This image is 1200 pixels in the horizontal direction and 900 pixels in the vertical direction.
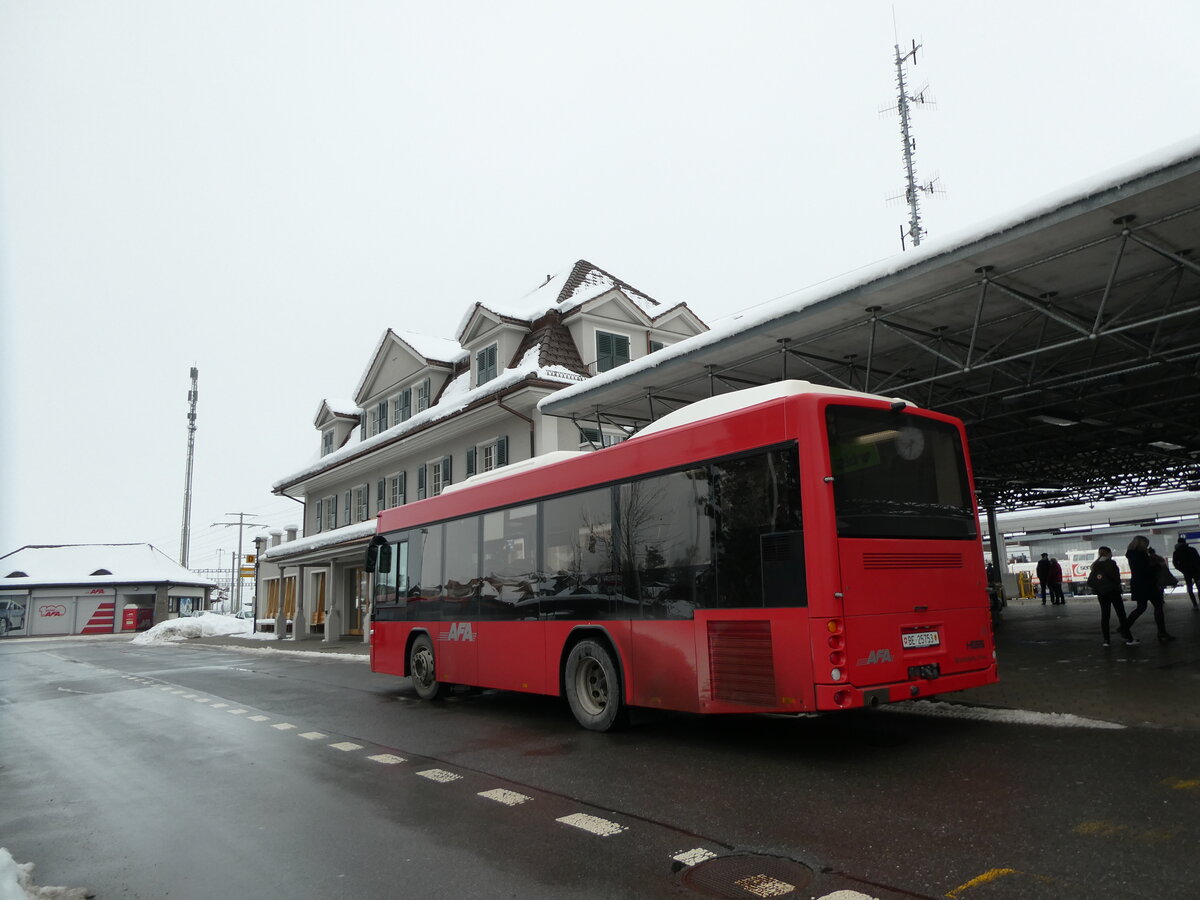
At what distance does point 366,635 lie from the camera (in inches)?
1106

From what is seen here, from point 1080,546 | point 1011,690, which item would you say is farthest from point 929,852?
point 1080,546

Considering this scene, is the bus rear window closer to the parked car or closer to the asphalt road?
the asphalt road

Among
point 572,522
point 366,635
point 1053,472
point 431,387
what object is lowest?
point 366,635

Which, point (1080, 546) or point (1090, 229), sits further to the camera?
point (1080, 546)

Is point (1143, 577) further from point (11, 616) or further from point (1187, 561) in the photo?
point (11, 616)

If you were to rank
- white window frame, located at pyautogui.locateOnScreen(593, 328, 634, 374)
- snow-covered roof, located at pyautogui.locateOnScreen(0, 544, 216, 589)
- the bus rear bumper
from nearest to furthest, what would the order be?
the bus rear bumper → white window frame, located at pyautogui.locateOnScreen(593, 328, 634, 374) → snow-covered roof, located at pyautogui.locateOnScreen(0, 544, 216, 589)

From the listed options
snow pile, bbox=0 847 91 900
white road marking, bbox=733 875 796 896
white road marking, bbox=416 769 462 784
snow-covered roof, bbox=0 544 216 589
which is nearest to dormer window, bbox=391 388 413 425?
white road marking, bbox=416 769 462 784

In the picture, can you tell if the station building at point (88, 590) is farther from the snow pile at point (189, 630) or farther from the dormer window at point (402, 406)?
the dormer window at point (402, 406)

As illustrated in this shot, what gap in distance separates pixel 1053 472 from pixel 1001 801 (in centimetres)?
2692

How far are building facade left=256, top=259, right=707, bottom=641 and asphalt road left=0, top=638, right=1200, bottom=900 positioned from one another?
433 inches

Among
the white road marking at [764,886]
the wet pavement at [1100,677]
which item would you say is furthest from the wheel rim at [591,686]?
the white road marking at [764,886]

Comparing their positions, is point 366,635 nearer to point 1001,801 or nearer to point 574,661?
point 574,661

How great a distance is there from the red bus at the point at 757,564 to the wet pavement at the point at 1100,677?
1937mm

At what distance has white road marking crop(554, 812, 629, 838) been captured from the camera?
517cm
